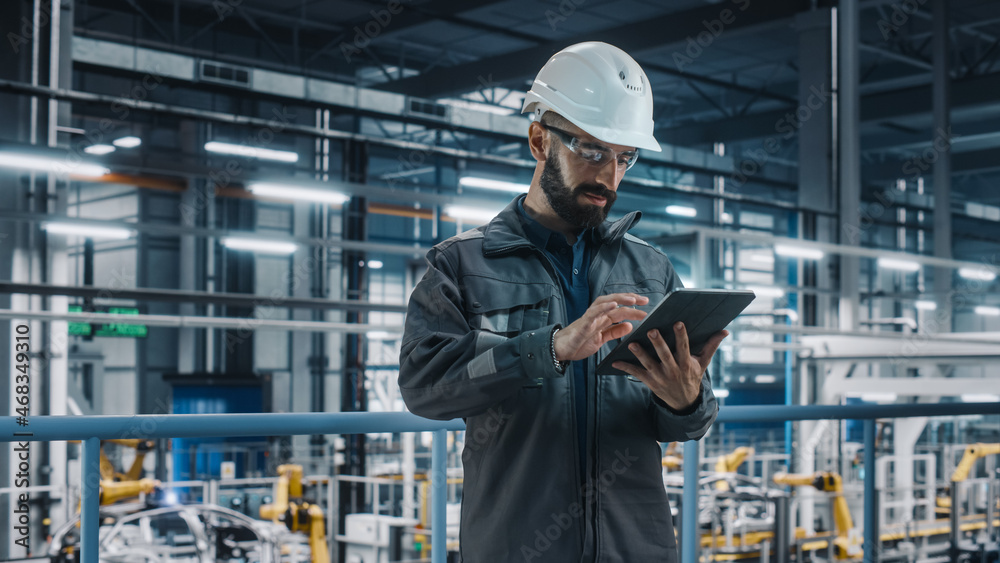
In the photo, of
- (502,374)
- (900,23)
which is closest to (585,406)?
(502,374)

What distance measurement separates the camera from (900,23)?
45.1 feet

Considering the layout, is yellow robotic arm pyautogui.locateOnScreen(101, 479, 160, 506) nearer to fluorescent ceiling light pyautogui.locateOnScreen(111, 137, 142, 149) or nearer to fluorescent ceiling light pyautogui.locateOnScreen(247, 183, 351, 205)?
fluorescent ceiling light pyautogui.locateOnScreen(247, 183, 351, 205)

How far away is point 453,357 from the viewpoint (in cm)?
135

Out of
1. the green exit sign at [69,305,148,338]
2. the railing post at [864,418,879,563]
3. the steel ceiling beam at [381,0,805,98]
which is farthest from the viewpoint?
the green exit sign at [69,305,148,338]

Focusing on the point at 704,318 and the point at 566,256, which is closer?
the point at 704,318

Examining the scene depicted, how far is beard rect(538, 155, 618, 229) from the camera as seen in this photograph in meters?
1.49

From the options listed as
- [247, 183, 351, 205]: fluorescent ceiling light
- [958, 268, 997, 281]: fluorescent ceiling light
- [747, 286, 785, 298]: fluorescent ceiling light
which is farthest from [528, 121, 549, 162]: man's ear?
[958, 268, 997, 281]: fluorescent ceiling light

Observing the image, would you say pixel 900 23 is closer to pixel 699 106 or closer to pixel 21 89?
pixel 699 106

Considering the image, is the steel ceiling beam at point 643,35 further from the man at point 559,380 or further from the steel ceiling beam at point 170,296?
the man at point 559,380

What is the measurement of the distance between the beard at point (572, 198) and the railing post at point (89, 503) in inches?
34.4

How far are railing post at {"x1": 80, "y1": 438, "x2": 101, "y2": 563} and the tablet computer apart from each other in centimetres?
89

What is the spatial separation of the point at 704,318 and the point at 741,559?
→ 27.5ft

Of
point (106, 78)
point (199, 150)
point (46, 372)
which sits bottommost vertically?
point (46, 372)

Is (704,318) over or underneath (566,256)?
underneath
